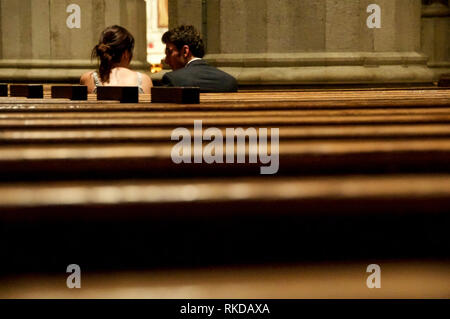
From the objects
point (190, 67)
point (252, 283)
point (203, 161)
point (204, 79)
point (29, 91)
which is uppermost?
point (190, 67)

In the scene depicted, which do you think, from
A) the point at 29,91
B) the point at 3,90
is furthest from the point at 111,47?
the point at 29,91

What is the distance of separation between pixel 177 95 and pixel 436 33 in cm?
1066

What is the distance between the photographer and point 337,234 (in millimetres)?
790

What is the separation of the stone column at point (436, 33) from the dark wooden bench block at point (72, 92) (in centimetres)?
971

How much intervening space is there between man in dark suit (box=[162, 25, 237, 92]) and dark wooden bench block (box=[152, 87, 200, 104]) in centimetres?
223

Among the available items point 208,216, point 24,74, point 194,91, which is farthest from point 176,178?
point 24,74

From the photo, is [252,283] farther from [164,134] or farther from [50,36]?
[50,36]

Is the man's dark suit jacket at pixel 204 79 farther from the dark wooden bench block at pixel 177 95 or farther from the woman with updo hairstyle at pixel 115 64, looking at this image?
the dark wooden bench block at pixel 177 95

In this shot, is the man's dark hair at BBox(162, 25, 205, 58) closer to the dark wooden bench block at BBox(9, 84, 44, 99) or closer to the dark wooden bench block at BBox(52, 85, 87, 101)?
the dark wooden bench block at BBox(9, 84, 44, 99)

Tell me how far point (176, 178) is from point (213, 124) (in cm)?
87

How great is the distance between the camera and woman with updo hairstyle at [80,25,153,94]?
19.1 feet

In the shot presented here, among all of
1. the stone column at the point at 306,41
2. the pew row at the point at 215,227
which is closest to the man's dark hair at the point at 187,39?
the stone column at the point at 306,41

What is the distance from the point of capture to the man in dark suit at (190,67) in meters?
5.73

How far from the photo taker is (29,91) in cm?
440
